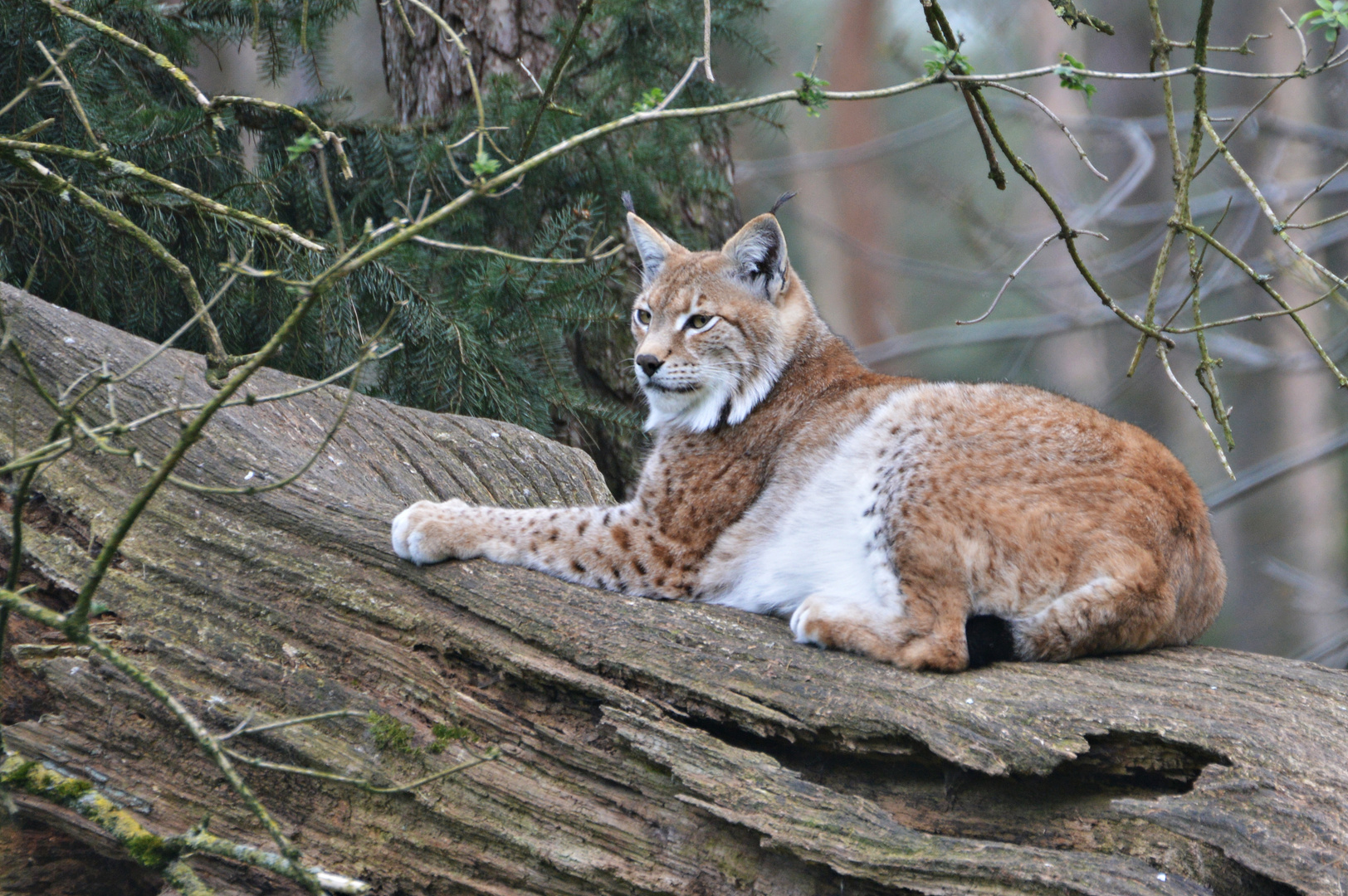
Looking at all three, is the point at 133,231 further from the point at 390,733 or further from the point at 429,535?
the point at 390,733

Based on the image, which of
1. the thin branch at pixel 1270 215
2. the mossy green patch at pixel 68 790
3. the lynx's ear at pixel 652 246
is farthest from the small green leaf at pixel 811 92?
the mossy green patch at pixel 68 790

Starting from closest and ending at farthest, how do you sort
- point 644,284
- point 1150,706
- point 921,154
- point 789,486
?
point 1150,706
point 789,486
point 644,284
point 921,154

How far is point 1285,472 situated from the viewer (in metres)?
6.43

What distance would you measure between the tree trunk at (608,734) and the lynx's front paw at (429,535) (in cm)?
5

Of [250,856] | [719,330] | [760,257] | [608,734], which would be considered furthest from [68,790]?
[760,257]

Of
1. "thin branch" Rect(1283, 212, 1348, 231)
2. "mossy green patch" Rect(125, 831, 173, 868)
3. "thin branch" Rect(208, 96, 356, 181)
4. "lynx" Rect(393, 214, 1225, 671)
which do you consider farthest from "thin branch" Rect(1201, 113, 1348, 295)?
"mossy green patch" Rect(125, 831, 173, 868)

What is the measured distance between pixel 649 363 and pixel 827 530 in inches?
34.4

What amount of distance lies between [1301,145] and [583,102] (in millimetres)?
7674

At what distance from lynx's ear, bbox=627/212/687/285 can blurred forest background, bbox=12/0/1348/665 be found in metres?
1.11

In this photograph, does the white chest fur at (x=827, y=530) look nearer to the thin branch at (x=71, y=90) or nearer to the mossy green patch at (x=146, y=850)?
the mossy green patch at (x=146, y=850)

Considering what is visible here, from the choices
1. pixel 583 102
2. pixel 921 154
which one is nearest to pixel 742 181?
pixel 921 154

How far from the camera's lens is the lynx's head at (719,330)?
149 inches

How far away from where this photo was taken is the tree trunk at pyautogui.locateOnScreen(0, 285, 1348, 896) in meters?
2.33

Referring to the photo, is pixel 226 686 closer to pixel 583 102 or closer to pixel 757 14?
pixel 583 102
